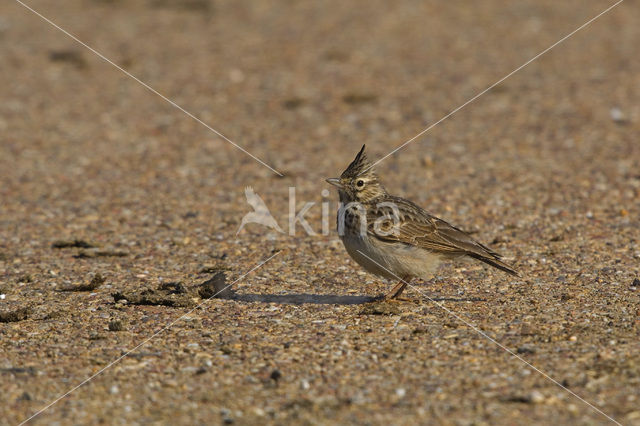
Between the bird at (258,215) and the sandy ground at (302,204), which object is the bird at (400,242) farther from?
the bird at (258,215)

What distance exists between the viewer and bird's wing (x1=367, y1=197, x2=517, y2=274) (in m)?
7.96

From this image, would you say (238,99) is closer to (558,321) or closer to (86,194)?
(86,194)

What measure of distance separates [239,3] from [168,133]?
7.64 m

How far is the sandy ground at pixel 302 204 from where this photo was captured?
21.1ft

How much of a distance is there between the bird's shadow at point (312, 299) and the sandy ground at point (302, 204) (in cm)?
4

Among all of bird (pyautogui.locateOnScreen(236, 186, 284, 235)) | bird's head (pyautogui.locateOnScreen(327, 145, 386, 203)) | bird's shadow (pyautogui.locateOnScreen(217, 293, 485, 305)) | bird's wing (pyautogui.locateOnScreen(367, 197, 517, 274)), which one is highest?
bird's head (pyautogui.locateOnScreen(327, 145, 386, 203))

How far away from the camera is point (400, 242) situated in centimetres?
803

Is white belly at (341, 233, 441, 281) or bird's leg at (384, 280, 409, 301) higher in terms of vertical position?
white belly at (341, 233, 441, 281)

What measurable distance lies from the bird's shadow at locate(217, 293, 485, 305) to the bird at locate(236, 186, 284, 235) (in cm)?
215
